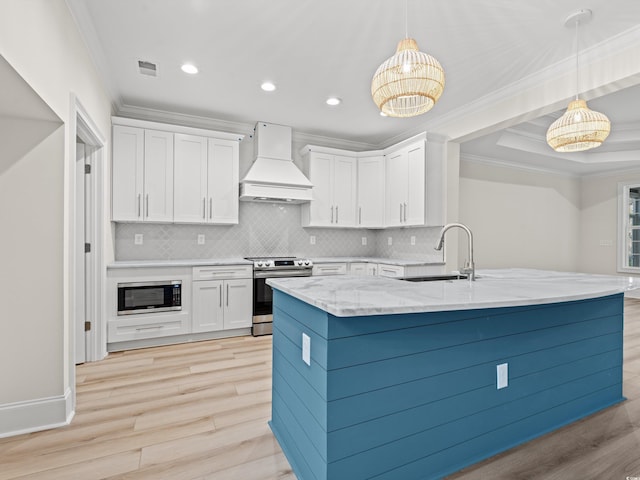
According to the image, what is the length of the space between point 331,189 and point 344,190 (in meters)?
0.21

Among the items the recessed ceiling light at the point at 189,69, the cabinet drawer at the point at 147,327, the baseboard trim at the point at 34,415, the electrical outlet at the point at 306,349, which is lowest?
the baseboard trim at the point at 34,415

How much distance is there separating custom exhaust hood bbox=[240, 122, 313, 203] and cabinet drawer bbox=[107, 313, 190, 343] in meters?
1.70

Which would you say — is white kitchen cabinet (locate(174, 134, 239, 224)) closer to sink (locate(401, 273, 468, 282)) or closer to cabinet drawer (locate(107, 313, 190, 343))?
cabinet drawer (locate(107, 313, 190, 343))

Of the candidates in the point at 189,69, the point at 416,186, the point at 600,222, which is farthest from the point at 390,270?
the point at 600,222

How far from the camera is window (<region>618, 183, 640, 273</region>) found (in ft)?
22.5

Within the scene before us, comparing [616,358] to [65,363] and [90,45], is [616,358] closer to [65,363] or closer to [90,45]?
[65,363]

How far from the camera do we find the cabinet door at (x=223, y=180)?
4.28 meters

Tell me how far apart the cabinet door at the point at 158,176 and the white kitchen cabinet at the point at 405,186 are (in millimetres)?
2932

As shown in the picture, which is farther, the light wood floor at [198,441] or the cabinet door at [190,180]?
the cabinet door at [190,180]

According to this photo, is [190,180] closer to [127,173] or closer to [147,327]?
[127,173]

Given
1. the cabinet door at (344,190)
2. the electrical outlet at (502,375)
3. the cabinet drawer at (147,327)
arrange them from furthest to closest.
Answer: the cabinet door at (344,190) → the cabinet drawer at (147,327) → the electrical outlet at (502,375)

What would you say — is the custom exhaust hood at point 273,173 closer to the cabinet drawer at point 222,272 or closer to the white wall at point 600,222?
the cabinet drawer at point 222,272

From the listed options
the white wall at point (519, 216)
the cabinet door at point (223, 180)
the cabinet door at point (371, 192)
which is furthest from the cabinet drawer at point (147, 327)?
the white wall at point (519, 216)

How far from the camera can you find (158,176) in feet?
13.2
